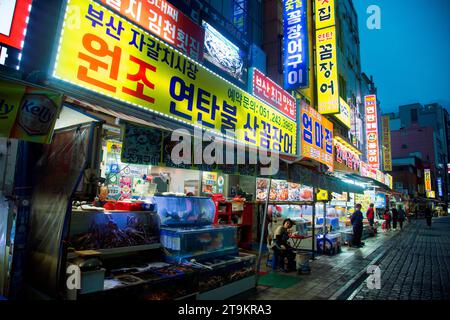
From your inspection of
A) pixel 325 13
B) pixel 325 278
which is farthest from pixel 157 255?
pixel 325 13

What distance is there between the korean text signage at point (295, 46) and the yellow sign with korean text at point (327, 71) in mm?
2597

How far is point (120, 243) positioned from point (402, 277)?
898 centimetres

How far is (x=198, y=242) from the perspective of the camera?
6484mm

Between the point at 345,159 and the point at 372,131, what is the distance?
9.68 m

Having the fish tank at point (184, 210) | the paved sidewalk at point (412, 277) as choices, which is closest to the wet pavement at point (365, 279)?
the paved sidewalk at point (412, 277)

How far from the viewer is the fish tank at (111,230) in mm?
4921

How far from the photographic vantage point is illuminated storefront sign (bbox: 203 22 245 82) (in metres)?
10.4

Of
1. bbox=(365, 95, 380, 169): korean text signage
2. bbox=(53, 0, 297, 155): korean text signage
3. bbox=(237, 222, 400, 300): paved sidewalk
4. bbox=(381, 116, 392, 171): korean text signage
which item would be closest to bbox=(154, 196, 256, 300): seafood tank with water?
bbox=(237, 222, 400, 300): paved sidewalk

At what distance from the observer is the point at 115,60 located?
20.5 ft

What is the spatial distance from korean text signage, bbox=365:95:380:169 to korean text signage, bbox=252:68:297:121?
62.0ft

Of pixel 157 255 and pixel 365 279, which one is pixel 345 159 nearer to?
pixel 365 279

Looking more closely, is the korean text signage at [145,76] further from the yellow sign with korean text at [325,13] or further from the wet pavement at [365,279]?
the yellow sign with korean text at [325,13]

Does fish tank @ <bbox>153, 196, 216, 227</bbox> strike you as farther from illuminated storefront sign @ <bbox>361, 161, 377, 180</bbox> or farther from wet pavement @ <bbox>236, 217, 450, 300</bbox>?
illuminated storefront sign @ <bbox>361, 161, 377, 180</bbox>
